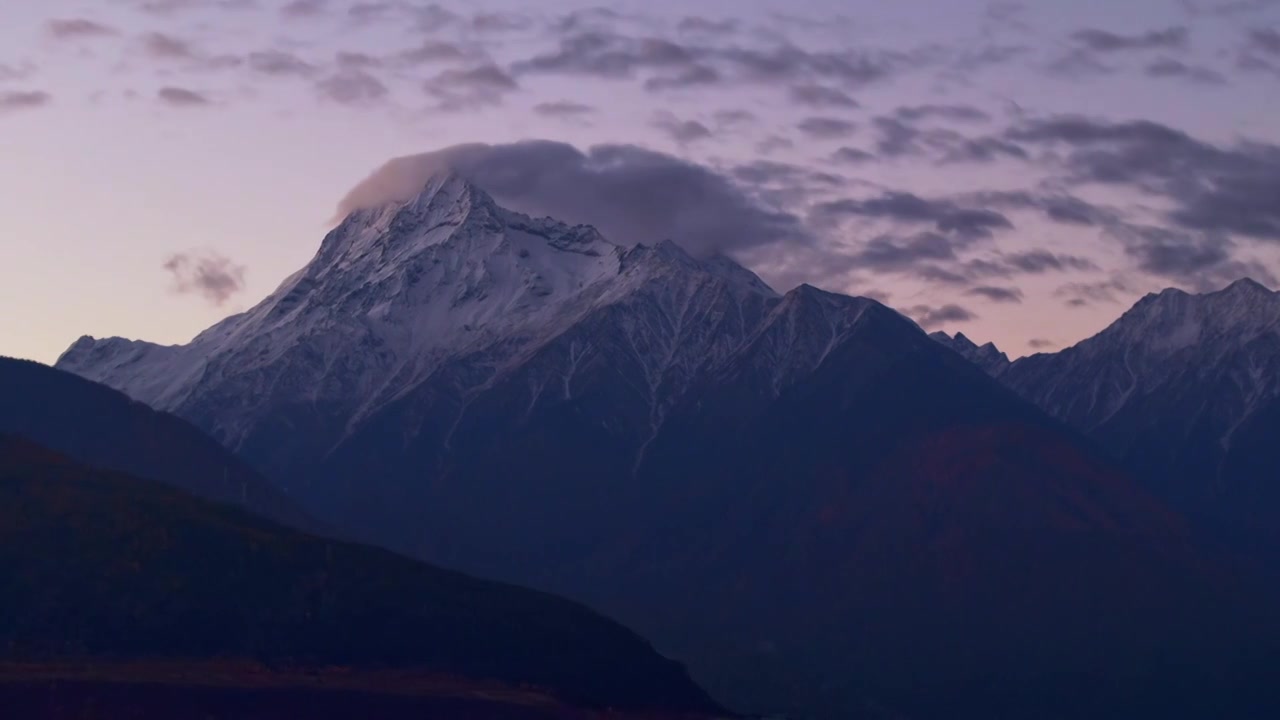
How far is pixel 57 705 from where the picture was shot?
19462 centimetres

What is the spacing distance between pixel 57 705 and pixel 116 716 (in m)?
4.95

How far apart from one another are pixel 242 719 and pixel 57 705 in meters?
15.5

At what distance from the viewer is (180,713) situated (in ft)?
652

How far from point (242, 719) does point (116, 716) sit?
10.6m

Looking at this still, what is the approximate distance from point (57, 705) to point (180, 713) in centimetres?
1042

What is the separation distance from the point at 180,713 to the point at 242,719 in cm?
526

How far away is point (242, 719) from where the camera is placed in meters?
199

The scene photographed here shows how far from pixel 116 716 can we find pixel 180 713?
5.62 m
